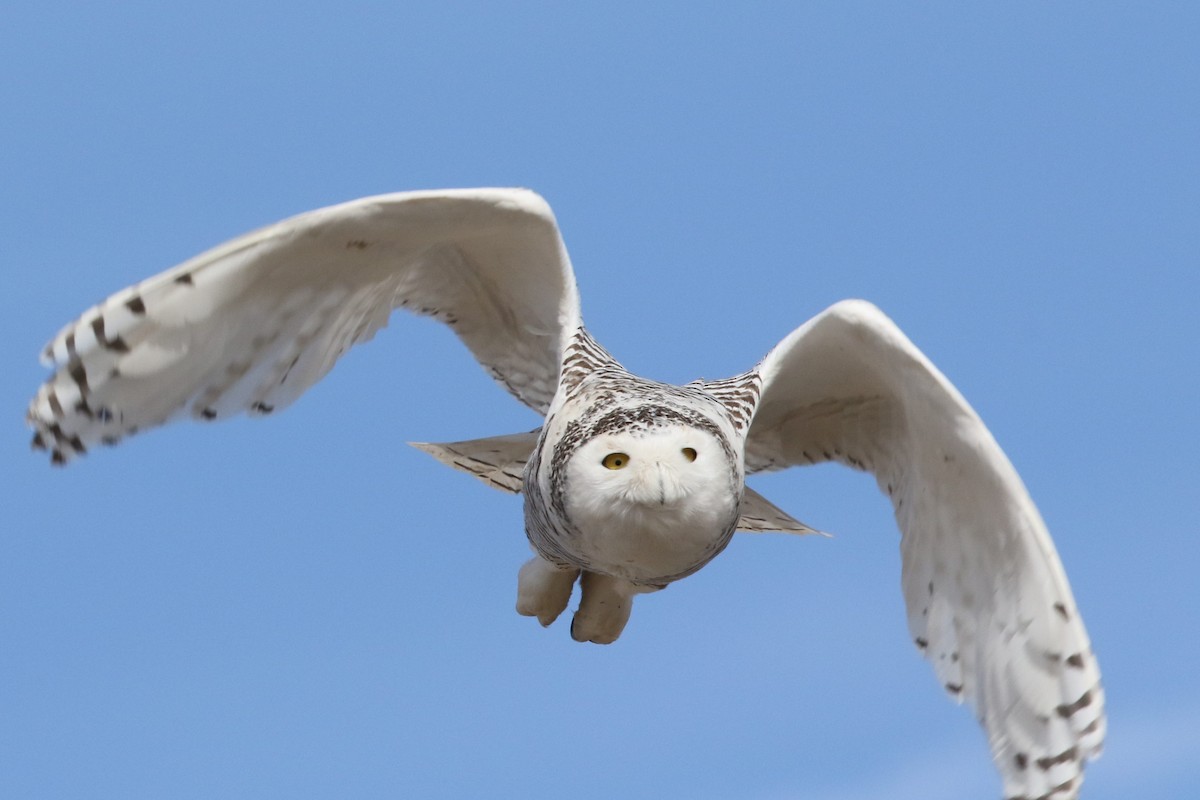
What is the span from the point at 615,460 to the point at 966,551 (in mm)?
1843

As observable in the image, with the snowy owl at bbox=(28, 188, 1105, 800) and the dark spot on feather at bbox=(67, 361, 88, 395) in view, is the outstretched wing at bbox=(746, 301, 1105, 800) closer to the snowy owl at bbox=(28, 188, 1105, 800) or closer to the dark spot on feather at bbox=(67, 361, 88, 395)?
the snowy owl at bbox=(28, 188, 1105, 800)

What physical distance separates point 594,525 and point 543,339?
70.2 inches

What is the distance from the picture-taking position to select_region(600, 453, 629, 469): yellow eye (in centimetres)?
699

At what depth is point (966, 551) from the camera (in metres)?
8.19

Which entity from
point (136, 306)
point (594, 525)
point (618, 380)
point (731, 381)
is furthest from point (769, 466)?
point (136, 306)

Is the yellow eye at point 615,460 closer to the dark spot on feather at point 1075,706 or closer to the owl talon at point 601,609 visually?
the owl talon at point 601,609

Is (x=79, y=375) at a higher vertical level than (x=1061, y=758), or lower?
higher

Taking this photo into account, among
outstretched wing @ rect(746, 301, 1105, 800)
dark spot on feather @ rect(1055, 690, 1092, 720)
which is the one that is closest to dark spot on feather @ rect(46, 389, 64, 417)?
outstretched wing @ rect(746, 301, 1105, 800)

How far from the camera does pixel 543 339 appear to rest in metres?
8.69

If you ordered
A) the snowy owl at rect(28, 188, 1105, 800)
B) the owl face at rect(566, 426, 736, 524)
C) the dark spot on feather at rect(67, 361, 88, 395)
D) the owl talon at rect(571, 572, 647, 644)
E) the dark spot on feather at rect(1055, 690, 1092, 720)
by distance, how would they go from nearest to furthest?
the owl face at rect(566, 426, 736, 524)
the snowy owl at rect(28, 188, 1105, 800)
the dark spot on feather at rect(67, 361, 88, 395)
the dark spot on feather at rect(1055, 690, 1092, 720)
the owl talon at rect(571, 572, 647, 644)

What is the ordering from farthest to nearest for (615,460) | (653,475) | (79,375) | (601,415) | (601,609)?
(601,609) < (79,375) < (601,415) < (615,460) < (653,475)

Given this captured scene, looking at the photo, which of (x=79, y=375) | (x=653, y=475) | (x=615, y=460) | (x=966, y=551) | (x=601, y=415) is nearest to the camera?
(x=653, y=475)

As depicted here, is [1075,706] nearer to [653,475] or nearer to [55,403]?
[653,475]

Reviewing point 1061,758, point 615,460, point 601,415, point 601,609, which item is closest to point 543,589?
point 601,609
